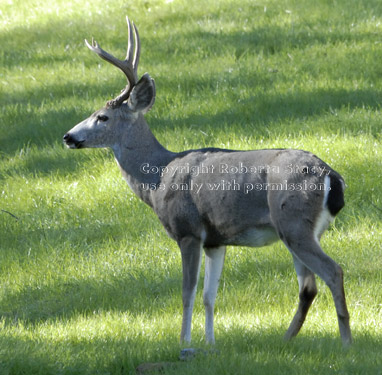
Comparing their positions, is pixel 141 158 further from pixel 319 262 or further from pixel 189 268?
pixel 319 262

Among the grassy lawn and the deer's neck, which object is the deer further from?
the grassy lawn

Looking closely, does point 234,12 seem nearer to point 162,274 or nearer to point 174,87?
point 174,87

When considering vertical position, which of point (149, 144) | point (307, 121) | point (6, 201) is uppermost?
point (149, 144)

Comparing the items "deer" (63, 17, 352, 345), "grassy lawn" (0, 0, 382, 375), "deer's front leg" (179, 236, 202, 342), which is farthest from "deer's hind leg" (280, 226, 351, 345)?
Result: "deer's front leg" (179, 236, 202, 342)

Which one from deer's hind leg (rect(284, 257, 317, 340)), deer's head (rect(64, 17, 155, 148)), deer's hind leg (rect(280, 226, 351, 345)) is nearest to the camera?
deer's hind leg (rect(280, 226, 351, 345))

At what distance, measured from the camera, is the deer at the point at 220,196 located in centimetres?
534

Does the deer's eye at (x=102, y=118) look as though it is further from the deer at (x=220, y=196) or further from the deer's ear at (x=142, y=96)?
the deer's ear at (x=142, y=96)

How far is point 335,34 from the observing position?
1175 cm

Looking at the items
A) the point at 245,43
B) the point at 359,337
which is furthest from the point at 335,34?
the point at 359,337

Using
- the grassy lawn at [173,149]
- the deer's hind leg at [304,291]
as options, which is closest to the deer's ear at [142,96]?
the grassy lawn at [173,149]

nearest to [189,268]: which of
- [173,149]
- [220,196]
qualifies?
[220,196]

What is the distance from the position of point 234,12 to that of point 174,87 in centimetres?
282

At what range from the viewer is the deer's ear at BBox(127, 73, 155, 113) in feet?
21.3

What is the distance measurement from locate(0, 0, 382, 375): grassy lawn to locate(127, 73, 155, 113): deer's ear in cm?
163
